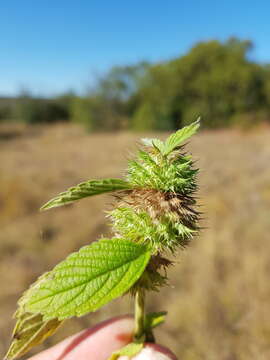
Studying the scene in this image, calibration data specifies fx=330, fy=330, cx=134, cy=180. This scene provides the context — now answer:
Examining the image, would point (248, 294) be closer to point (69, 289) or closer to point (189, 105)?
point (69, 289)

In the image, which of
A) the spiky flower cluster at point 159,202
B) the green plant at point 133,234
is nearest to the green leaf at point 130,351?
the green plant at point 133,234

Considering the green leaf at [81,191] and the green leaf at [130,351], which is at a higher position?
the green leaf at [81,191]

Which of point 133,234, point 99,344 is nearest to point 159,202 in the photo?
point 133,234

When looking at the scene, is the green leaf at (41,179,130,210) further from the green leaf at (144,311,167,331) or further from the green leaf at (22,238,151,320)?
the green leaf at (144,311,167,331)

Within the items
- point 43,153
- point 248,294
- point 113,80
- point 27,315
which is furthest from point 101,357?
point 113,80

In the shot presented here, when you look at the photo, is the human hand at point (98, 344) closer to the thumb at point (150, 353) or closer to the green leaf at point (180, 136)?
the thumb at point (150, 353)

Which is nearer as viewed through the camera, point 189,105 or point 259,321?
point 259,321
